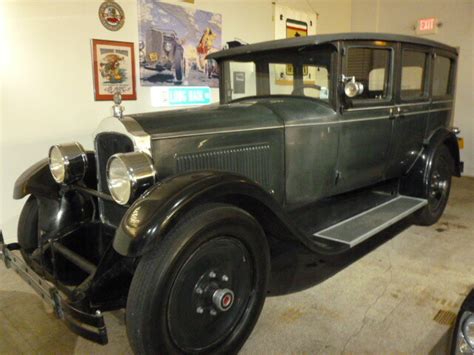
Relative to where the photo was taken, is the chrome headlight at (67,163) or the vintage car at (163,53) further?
the vintage car at (163,53)

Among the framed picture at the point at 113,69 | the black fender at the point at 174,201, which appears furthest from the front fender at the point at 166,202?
the framed picture at the point at 113,69

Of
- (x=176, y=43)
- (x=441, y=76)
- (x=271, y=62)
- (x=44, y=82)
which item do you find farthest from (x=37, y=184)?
(x=441, y=76)

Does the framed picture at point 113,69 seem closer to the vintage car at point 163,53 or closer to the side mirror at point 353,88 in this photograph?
the vintage car at point 163,53

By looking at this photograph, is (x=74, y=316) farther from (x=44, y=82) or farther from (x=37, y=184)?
(x=44, y=82)

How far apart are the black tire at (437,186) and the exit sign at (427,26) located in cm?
336

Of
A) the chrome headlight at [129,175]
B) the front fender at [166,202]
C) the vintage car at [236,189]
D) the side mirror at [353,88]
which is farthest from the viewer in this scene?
the side mirror at [353,88]

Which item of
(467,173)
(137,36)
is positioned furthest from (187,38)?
(467,173)

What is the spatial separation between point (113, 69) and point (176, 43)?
850mm

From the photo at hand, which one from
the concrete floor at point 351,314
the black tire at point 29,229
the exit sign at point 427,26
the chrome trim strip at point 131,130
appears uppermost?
the exit sign at point 427,26

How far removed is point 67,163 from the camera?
7.12 feet

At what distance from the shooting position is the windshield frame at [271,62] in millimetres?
2455

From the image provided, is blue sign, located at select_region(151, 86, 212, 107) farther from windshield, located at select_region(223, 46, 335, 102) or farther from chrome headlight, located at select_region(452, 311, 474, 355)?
chrome headlight, located at select_region(452, 311, 474, 355)

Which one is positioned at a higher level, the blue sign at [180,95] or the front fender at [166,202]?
the blue sign at [180,95]

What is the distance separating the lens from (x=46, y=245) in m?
2.11
